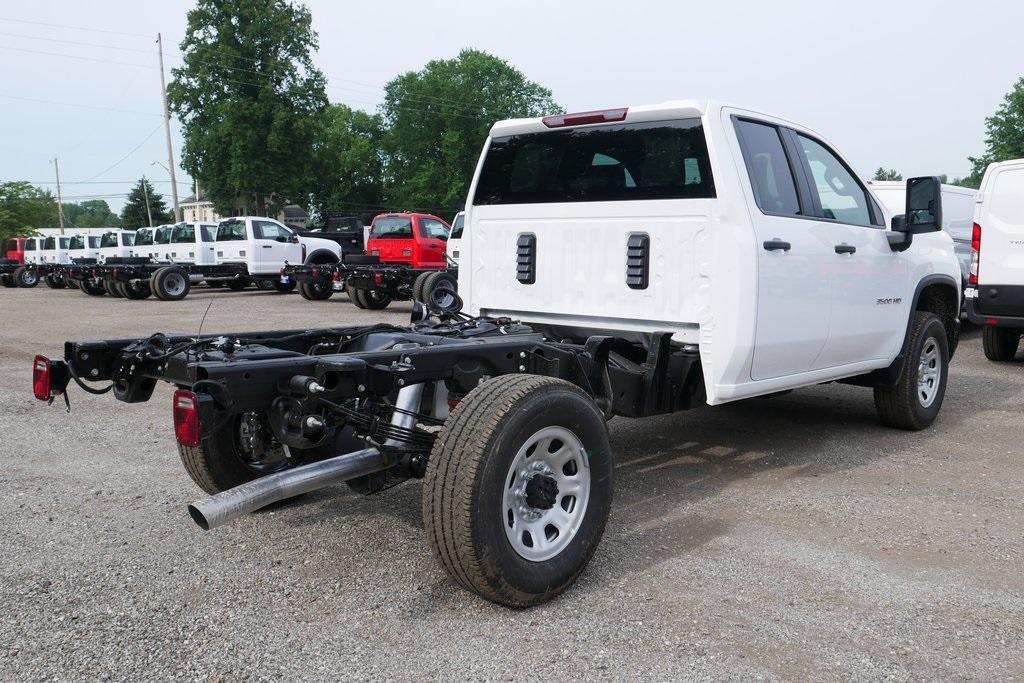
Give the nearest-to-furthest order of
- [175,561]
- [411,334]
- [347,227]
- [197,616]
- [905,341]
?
[197,616] → [175,561] → [411,334] → [905,341] → [347,227]

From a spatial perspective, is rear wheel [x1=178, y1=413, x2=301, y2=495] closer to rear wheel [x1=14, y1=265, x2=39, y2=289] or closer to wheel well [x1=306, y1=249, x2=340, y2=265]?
wheel well [x1=306, y1=249, x2=340, y2=265]

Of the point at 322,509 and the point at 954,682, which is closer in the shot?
the point at 954,682

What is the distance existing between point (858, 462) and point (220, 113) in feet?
157

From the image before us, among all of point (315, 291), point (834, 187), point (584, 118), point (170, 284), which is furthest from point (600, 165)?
point (170, 284)

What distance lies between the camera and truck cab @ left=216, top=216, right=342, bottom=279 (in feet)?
77.6

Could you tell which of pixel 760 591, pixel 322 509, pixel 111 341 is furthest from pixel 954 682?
pixel 111 341

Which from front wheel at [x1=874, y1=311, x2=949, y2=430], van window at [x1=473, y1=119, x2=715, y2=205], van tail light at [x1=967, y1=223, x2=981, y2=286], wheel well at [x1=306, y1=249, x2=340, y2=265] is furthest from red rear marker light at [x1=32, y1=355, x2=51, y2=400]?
wheel well at [x1=306, y1=249, x2=340, y2=265]

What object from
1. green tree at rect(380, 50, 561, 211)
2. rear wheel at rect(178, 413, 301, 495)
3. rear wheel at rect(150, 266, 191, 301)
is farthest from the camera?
green tree at rect(380, 50, 561, 211)

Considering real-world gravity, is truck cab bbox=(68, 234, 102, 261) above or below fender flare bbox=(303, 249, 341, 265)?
above

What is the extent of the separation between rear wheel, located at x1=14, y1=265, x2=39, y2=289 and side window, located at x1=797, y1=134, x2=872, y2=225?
31.8m

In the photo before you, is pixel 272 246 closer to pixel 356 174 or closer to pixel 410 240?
pixel 410 240

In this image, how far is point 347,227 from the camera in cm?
3259

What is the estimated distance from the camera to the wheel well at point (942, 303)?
6.56 m

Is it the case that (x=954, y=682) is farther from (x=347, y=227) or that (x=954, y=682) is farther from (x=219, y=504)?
(x=347, y=227)
